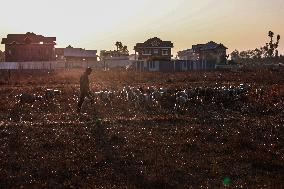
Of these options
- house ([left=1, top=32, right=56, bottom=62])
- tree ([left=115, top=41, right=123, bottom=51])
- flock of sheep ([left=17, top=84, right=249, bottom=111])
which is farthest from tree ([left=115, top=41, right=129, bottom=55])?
flock of sheep ([left=17, top=84, right=249, bottom=111])

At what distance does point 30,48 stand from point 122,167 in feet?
191

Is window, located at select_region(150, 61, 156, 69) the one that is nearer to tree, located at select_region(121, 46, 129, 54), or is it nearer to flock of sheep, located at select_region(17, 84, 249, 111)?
flock of sheep, located at select_region(17, 84, 249, 111)

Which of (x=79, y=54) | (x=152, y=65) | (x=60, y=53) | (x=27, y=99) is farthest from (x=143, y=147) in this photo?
(x=60, y=53)

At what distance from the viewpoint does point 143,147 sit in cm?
1327

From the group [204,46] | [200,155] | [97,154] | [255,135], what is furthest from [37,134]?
[204,46]

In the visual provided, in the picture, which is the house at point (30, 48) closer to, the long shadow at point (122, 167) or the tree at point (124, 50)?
the long shadow at point (122, 167)

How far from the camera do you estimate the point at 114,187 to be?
386 inches

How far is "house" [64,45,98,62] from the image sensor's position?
318ft

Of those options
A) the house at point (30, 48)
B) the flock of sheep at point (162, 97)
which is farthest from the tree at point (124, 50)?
the flock of sheep at point (162, 97)

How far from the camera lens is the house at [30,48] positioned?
66750 mm

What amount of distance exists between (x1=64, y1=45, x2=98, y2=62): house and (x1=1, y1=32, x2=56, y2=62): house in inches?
1121

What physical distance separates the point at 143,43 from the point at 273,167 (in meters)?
77.2

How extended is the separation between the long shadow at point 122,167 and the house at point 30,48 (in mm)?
53901

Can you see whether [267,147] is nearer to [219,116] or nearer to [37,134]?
[219,116]
